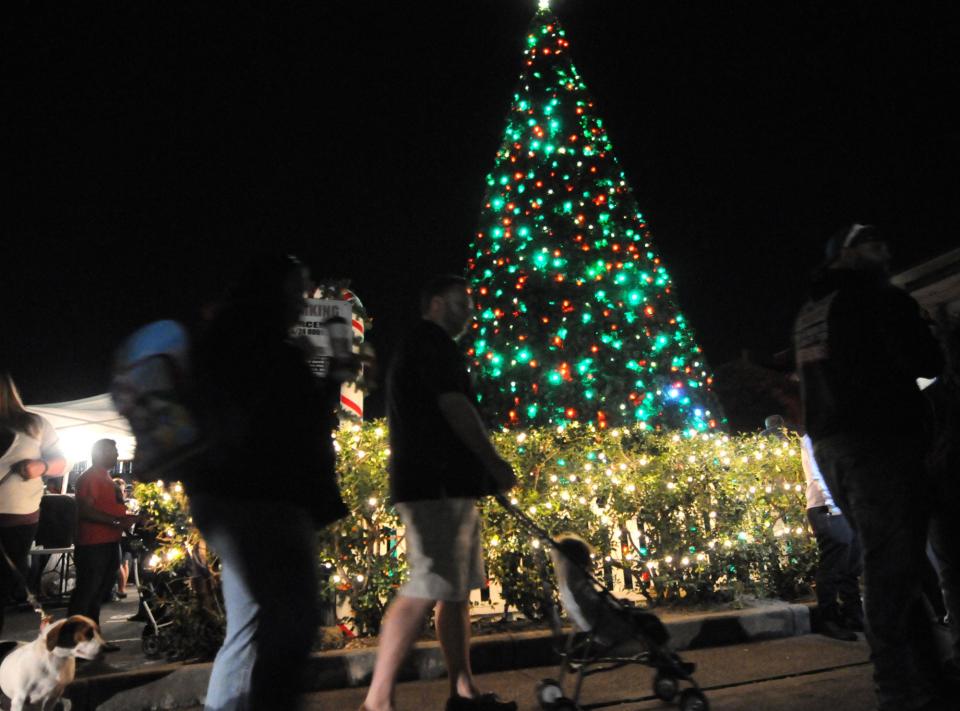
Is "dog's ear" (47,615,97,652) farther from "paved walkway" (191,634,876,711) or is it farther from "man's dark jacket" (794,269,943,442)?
"man's dark jacket" (794,269,943,442)

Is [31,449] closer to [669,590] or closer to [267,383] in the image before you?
[267,383]

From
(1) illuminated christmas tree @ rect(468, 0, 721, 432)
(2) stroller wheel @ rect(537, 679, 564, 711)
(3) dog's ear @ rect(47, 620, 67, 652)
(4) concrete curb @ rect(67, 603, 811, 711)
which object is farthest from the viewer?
(1) illuminated christmas tree @ rect(468, 0, 721, 432)

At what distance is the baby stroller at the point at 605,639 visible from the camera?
312 cm

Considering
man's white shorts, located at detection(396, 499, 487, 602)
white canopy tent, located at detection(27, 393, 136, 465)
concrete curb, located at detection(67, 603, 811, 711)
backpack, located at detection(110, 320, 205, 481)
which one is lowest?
concrete curb, located at detection(67, 603, 811, 711)

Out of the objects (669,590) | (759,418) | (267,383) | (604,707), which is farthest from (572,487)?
(759,418)

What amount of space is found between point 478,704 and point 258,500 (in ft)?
5.28

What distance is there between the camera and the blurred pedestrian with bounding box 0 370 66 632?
4078 millimetres

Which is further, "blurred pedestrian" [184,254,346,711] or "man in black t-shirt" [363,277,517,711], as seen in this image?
"man in black t-shirt" [363,277,517,711]

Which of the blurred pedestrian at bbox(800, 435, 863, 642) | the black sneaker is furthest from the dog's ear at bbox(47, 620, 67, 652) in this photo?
the blurred pedestrian at bbox(800, 435, 863, 642)

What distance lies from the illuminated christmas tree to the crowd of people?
579 centimetres

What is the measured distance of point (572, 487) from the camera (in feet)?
17.1

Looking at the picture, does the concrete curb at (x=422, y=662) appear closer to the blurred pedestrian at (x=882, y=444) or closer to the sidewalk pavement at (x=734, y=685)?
the sidewalk pavement at (x=734, y=685)

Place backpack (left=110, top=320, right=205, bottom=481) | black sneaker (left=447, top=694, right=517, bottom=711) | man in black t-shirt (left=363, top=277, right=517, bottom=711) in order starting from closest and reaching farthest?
backpack (left=110, top=320, right=205, bottom=481)
man in black t-shirt (left=363, top=277, right=517, bottom=711)
black sneaker (left=447, top=694, right=517, bottom=711)

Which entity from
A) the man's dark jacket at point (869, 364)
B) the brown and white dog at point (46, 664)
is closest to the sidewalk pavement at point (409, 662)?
the brown and white dog at point (46, 664)
